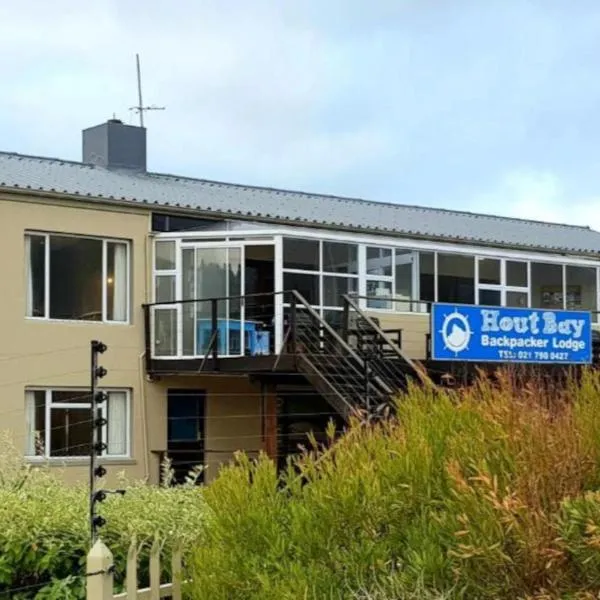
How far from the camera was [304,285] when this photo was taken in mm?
21594

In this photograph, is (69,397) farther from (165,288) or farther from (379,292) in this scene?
(379,292)

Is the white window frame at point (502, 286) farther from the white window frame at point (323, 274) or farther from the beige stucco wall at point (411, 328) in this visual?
the white window frame at point (323, 274)

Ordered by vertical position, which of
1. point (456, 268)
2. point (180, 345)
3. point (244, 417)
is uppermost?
point (456, 268)

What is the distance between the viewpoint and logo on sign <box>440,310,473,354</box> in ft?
67.0

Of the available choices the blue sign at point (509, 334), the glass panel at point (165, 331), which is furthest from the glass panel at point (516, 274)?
the glass panel at point (165, 331)

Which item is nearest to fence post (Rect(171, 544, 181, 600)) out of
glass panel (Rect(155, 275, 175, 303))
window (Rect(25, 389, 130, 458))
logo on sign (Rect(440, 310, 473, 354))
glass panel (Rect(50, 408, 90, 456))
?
window (Rect(25, 389, 130, 458))

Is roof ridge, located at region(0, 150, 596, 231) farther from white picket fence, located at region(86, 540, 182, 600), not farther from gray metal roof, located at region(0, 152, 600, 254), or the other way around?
white picket fence, located at region(86, 540, 182, 600)

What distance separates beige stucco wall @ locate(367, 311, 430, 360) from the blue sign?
7.80 feet

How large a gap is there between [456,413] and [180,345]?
598 inches

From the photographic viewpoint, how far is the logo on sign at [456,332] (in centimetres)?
2042

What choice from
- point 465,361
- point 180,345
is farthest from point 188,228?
point 465,361

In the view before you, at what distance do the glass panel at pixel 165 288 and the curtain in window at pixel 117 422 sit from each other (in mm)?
1871

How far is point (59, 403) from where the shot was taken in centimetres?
1988

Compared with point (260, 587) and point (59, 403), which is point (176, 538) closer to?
point (260, 587)
